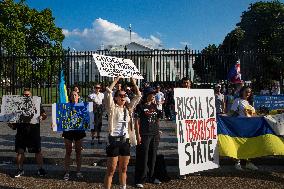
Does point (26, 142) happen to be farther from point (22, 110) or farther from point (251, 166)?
point (251, 166)

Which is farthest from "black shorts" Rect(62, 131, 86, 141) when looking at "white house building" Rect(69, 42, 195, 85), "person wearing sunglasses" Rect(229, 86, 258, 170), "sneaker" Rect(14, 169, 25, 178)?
"white house building" Rect(69, 42, 195, 85)

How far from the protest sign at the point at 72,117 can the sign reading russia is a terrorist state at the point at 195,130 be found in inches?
86.9

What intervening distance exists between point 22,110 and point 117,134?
297cm

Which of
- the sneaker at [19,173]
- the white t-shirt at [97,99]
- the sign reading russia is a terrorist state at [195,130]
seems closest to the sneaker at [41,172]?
the sneaker at [19,173]

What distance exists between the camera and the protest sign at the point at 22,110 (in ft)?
29.1

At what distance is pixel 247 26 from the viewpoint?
192 feet

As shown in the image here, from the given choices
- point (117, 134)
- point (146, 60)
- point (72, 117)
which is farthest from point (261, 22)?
point (117, 134)

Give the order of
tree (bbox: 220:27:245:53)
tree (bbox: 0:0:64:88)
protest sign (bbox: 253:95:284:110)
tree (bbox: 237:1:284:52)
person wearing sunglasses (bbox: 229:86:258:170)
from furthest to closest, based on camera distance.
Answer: tree (bbox: 220:27:245:53), tree (bbox: 237:1:284:52), tree (bbox: 0:0:64:88), protest sign (bbox: 253:95:284:110), person wearing sunglasses (bbox: 229:86:258:170)

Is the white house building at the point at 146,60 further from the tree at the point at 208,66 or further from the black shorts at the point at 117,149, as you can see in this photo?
the black shorts at the point at 117,149

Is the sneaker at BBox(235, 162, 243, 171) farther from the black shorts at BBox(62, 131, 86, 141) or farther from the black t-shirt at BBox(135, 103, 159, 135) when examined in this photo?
the black shorts at BBox(62, 131, 86, 141)

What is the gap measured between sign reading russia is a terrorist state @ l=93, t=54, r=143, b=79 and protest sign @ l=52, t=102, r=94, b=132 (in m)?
1.55

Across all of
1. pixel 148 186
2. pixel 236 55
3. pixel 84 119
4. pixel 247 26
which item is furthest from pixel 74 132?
pixel 247 26

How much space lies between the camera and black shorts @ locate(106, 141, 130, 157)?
679 cm

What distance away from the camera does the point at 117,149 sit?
22.4ft
